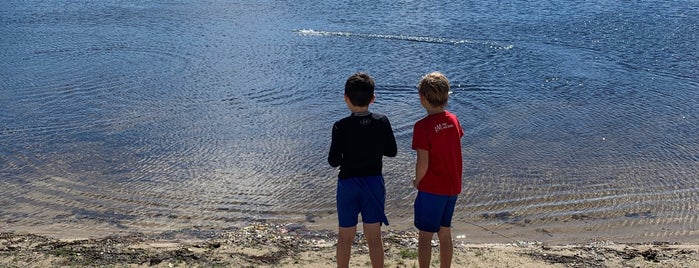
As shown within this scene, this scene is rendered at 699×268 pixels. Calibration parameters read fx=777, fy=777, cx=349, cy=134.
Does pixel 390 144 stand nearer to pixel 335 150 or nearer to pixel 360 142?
pixel 360 142

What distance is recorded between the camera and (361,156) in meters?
5.11

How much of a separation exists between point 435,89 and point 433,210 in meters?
0.83

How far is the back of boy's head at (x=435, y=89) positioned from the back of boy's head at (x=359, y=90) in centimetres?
34

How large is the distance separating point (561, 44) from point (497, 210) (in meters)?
9.21

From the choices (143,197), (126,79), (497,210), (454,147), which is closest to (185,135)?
(143,197)

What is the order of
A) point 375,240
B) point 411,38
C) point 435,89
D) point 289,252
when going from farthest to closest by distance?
point 411,38 → point 289,252 → point 375,240 → point 435,89

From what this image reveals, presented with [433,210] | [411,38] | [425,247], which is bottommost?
[411,38]

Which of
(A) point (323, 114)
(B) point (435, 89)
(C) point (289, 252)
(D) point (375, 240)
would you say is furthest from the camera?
(A) point (323, 114)

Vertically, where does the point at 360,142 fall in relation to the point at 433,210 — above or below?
above

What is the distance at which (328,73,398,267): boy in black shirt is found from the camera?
5043mm

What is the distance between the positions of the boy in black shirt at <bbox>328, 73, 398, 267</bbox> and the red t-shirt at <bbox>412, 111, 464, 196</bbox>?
0.21 meters

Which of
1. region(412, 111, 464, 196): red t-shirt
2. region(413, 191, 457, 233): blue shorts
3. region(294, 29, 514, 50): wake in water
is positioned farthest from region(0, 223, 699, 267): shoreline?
region(294, 29, 514, 50): wake in water

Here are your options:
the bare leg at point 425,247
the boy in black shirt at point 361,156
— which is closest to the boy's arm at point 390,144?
the boy in black shirt at point 361,156

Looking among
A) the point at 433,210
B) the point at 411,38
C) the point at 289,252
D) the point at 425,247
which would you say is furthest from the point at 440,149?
the point at 411,38
